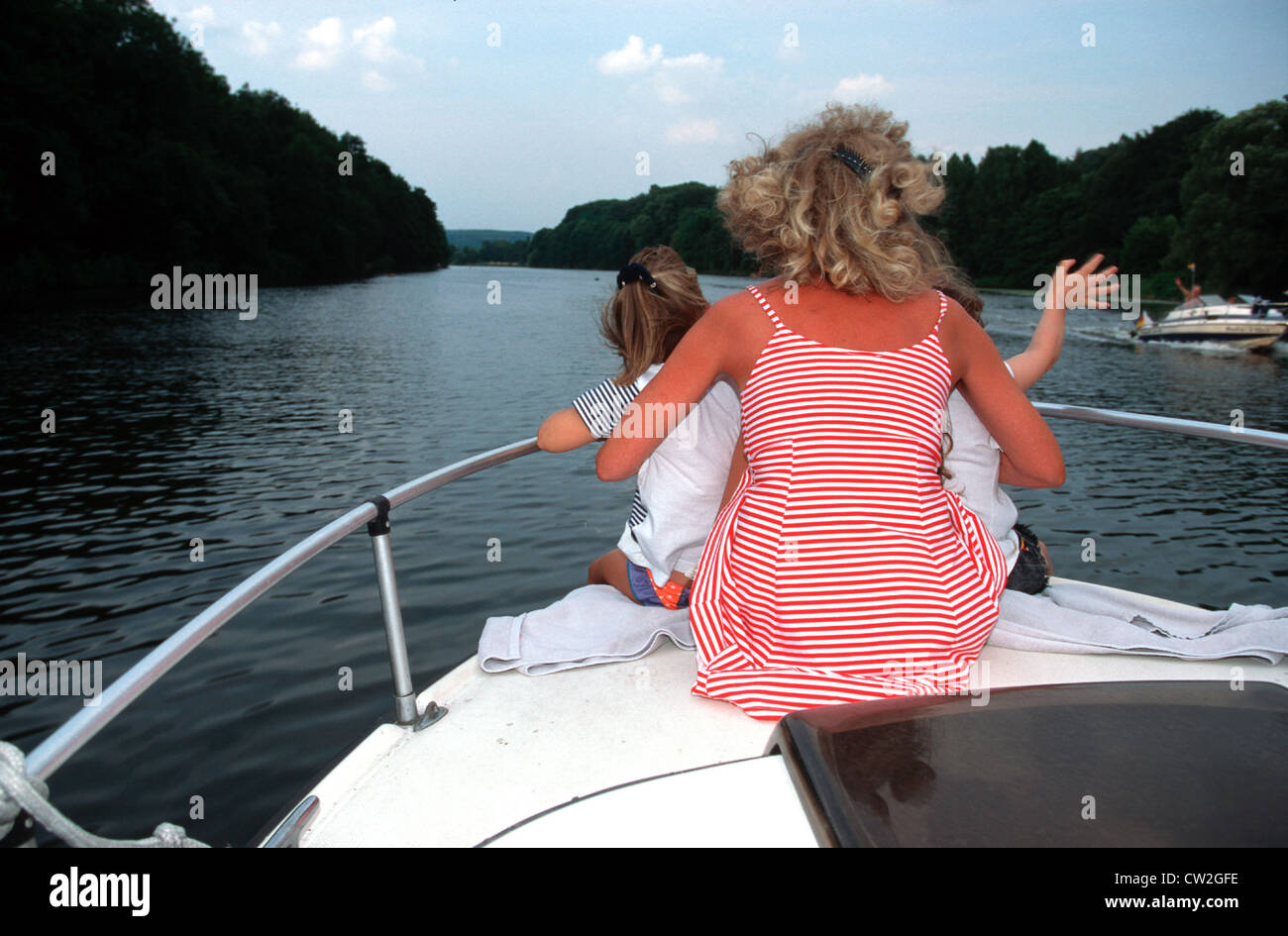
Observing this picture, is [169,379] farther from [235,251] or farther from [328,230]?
[328,230]

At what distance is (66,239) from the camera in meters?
39.5

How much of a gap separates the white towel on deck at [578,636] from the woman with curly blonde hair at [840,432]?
0.43 metres

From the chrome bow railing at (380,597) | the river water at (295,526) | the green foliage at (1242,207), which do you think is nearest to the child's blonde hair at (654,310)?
the chrome bow railing at (380,597)

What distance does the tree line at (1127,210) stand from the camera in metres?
48.4

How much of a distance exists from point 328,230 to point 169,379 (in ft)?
190

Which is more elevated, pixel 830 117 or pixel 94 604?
pixel 830 117

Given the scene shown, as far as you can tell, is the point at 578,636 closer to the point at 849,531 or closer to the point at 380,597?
the point at 380,597

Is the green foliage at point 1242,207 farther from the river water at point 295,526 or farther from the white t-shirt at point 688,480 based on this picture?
the white t-shirt at point 688,480

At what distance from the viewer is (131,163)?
143ft

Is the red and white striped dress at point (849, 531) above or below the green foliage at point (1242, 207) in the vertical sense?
below

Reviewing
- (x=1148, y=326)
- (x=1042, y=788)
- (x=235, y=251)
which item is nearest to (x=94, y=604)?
(x=1042, y=788)

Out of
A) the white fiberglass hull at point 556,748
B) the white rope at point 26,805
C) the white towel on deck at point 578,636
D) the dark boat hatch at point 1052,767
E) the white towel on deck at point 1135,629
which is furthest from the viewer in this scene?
the white towel on deck at point 578,636

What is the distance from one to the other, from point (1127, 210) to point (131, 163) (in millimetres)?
71171

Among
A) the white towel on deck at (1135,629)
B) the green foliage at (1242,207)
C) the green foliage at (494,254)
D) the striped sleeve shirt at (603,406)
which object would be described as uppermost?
the green foliage at (494,254)
